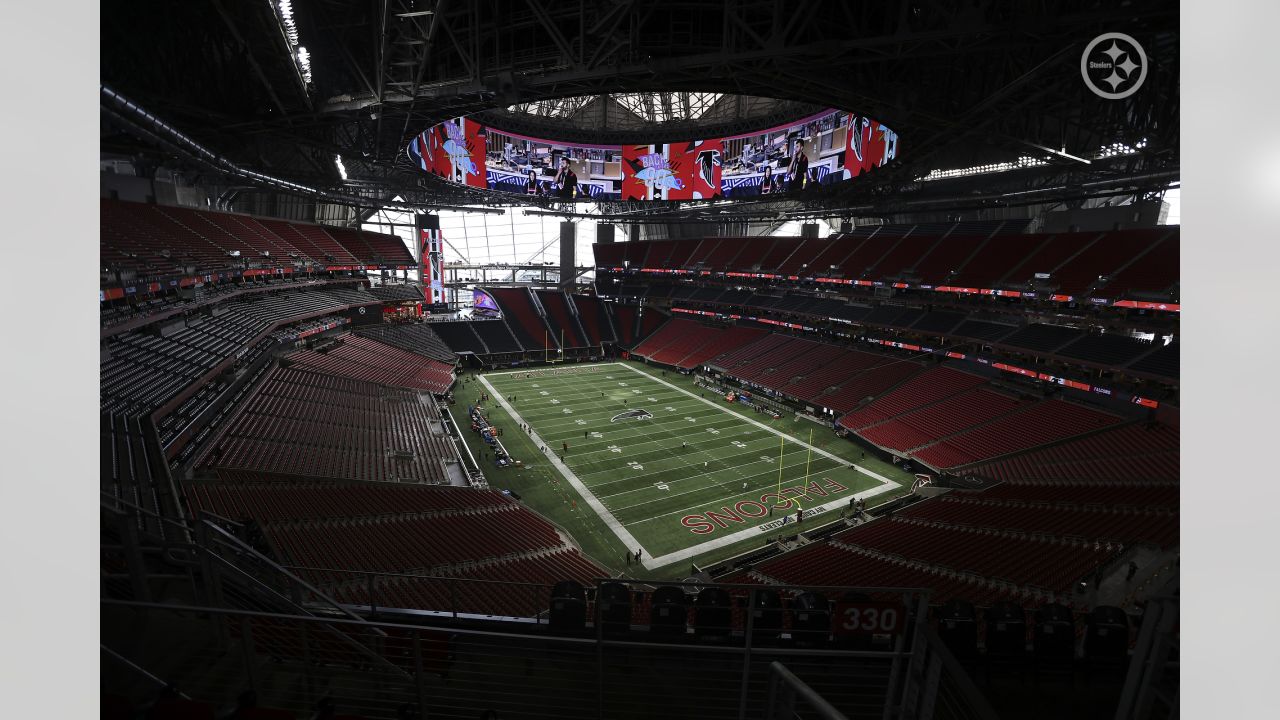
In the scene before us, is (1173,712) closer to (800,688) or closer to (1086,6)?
(800,688)

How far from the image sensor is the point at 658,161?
145 feet

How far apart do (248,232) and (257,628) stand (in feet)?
112

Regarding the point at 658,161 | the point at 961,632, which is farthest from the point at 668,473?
the point at 658,161

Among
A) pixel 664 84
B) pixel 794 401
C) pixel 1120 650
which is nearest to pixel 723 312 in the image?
pixel 794 401

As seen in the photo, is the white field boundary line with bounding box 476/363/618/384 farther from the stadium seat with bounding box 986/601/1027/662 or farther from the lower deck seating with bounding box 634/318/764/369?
the stadium seat with bounding box 986/601/1027/662

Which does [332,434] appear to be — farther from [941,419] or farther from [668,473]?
[941,419]

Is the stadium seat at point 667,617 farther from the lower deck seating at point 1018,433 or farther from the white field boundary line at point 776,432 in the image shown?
the lower deck seating at point 1018,433

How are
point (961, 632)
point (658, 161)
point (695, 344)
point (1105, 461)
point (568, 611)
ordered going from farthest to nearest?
1. point (695, 344)
2. point (658, 161)
3. point (1105, 461)
4. point (568, 611)
5. point (961, 632)

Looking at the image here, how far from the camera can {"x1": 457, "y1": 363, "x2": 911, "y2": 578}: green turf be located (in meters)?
19.0

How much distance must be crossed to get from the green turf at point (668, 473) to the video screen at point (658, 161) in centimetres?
1569

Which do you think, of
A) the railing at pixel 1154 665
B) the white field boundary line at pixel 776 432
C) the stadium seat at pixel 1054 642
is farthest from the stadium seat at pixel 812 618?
the white field boundary line at pixel 776 432

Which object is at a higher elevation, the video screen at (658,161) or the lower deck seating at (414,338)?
the video screen at (658,161)

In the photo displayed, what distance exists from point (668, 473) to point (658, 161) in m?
28.8

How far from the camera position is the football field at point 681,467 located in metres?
19.6
